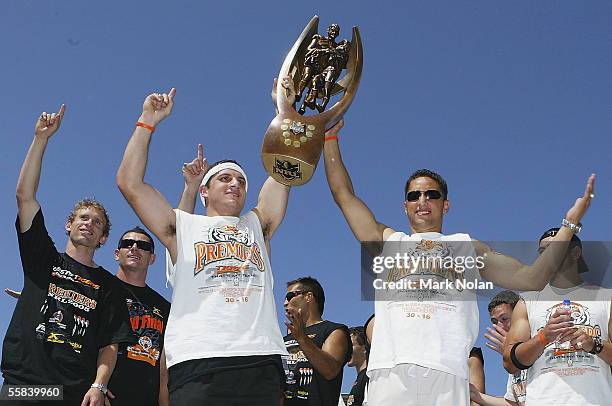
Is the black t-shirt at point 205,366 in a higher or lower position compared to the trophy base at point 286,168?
lower

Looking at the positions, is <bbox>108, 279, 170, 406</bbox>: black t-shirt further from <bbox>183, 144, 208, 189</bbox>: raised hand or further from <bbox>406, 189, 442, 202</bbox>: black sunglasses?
<bbox>406, 189, 442, 202</bbox>: black sunglasses

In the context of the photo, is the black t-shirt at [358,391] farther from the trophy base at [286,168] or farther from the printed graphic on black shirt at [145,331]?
the trophy base at [286,168]

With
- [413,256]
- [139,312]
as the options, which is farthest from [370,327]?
[139,312]

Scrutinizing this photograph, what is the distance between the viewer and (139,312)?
632 cm

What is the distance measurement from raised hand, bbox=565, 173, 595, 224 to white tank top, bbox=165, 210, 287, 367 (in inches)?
100

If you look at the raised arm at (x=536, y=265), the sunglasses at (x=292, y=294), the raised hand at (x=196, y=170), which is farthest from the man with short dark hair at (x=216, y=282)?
the raised arm at (x=536, y=265)

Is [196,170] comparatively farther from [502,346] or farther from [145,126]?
[502,346]

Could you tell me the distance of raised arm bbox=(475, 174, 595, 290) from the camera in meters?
5.38

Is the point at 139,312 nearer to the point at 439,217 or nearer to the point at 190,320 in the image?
the point at 190,320

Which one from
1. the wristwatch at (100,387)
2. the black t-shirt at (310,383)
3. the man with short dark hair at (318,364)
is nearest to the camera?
the wristwatch at (100,387)

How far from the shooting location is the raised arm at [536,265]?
538cm

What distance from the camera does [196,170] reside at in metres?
6.41

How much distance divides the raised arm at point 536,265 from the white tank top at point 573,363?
0.46m

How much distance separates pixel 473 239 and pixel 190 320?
2.45 meters
